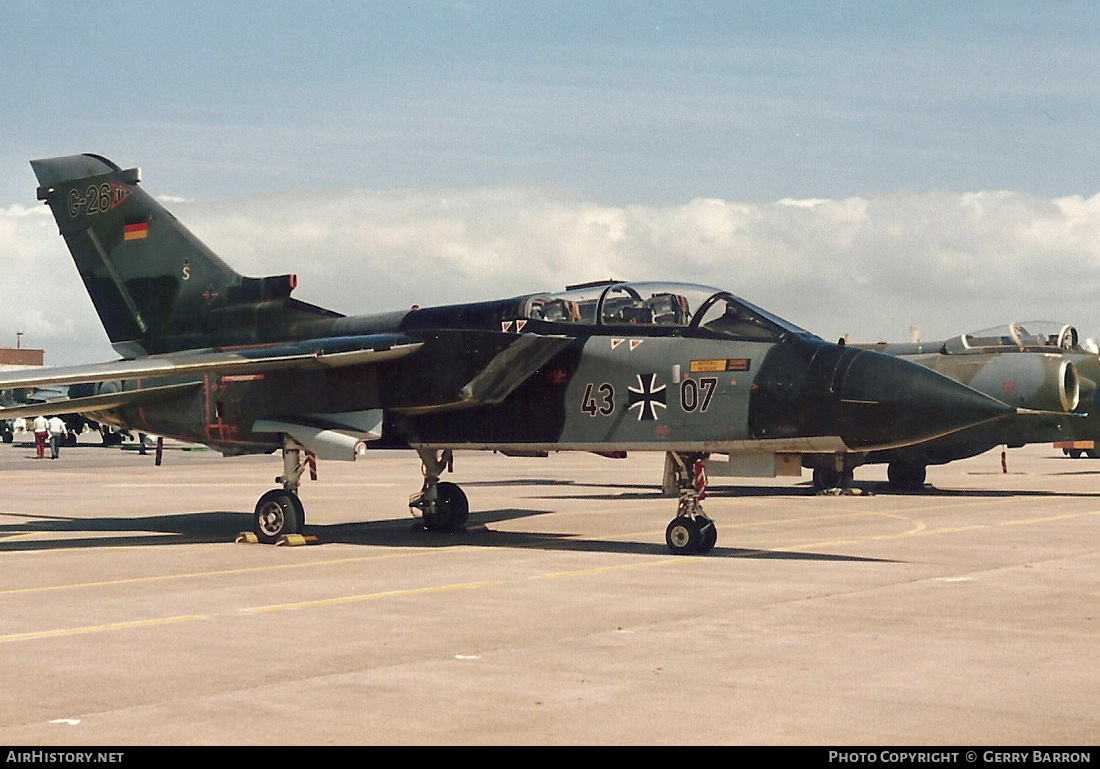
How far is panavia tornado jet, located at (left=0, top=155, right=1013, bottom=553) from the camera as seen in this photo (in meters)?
14.3

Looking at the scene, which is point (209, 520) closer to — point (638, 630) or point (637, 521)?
point (637, 521)

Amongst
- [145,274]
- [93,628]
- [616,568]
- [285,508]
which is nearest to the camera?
[93,628]

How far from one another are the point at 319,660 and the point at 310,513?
47.7 feet

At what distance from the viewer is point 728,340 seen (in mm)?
15078

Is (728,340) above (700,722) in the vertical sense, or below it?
above

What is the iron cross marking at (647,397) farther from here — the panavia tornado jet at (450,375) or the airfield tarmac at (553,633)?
the airfield tarmac at (553,633)

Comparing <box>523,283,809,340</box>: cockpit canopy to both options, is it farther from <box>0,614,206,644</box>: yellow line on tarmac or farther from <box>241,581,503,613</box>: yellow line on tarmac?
<box>0,614,206,644</box>: yellow line on tarmac

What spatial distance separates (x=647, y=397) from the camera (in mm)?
15391

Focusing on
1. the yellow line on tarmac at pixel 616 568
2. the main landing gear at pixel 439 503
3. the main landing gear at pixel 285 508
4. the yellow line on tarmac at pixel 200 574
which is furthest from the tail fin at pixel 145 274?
the yellow line on tarmac at pixel 616 568

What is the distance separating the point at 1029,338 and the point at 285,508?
1814cm

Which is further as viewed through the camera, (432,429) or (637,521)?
(637,521)

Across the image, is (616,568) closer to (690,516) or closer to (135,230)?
(690,516)

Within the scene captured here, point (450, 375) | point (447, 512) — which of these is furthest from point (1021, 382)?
point (450, 375)
